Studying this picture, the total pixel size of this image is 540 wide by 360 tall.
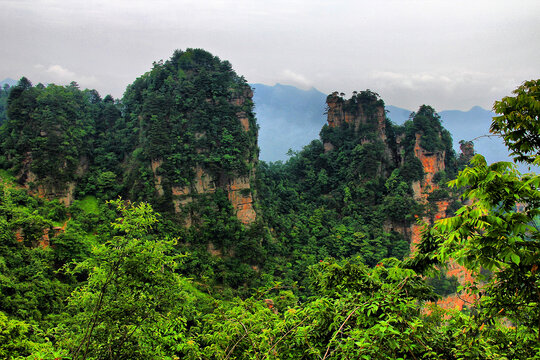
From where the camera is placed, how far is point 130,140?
25875 mm

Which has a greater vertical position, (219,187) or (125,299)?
(219,187)

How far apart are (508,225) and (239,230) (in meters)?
21.7

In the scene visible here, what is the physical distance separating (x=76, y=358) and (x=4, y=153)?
78.6 ft

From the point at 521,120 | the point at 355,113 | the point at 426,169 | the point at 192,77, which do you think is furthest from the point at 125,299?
the point at 355,113

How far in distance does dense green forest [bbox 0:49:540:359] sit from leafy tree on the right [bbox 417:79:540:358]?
0.02m

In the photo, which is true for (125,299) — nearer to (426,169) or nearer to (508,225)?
(508,225)

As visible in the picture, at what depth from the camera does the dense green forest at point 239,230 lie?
347 centimetres

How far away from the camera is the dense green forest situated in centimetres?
347

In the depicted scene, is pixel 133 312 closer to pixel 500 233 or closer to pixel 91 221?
pixel 500 233

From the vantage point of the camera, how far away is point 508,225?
2.92 meters

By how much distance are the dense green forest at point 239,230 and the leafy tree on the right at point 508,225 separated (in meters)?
0.02

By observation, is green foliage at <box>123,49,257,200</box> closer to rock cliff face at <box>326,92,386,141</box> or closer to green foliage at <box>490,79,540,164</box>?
rock cliff face at <box>326,92,386,141</box>

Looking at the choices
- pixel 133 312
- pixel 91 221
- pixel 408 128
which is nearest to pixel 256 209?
pixel 91 221

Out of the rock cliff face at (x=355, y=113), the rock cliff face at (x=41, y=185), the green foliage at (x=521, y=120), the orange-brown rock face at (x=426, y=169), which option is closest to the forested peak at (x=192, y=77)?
the rock cliff face at (x=41, y=185)
